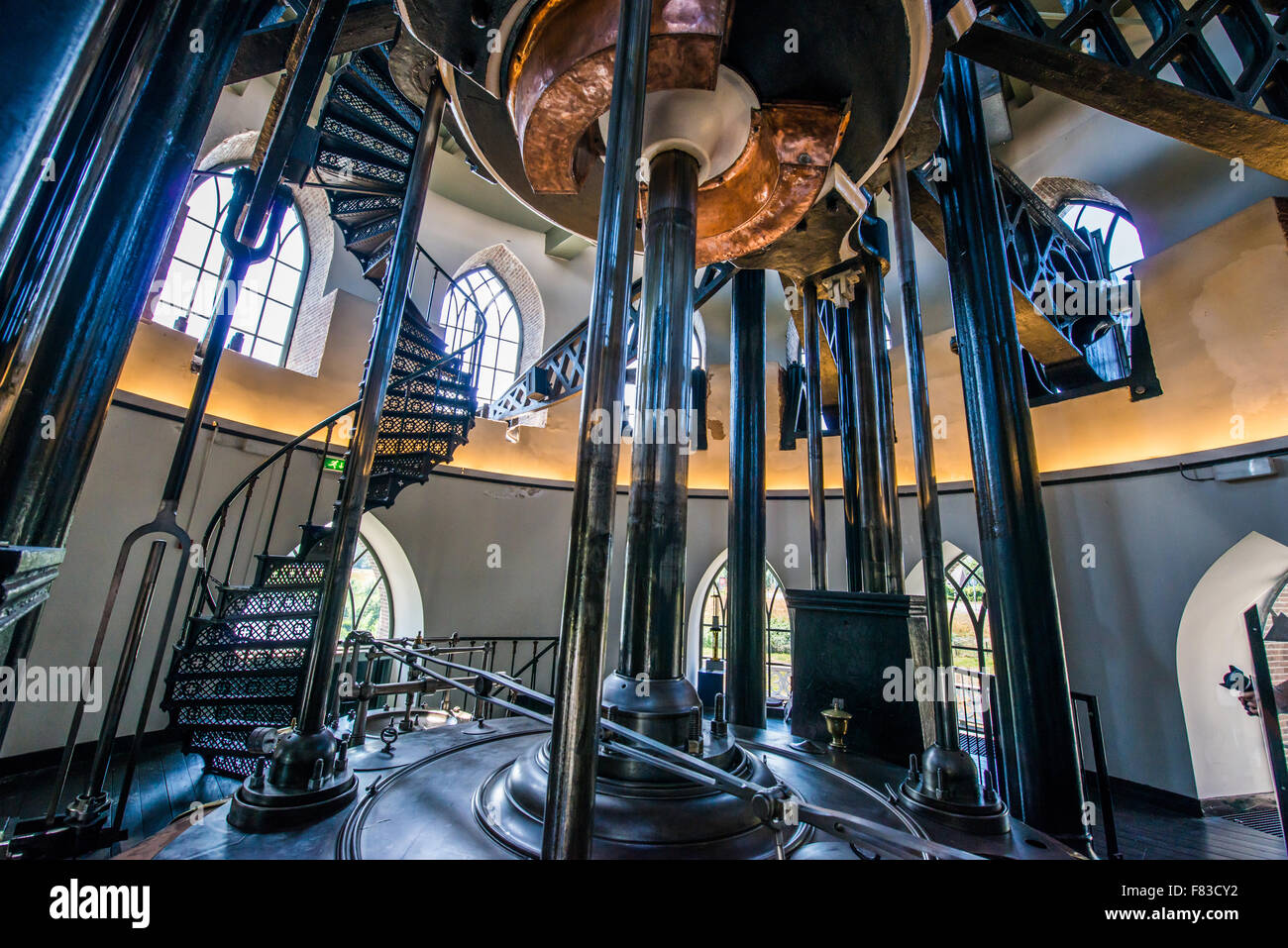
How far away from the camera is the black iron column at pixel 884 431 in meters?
3.07

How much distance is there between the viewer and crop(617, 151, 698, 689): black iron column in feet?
5.14

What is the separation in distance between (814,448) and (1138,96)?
2.51 meters

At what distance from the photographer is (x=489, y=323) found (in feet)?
28.2

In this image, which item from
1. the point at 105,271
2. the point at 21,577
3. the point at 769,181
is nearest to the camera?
the point at 21,577

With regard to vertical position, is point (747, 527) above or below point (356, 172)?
below

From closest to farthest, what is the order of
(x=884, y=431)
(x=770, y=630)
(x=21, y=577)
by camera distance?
(x=21, y=577) < (x=884, y=431) < (x=770, y=630)

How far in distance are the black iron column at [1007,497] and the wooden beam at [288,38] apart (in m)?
3.47

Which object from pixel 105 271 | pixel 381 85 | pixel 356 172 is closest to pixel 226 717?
pixel 105 271

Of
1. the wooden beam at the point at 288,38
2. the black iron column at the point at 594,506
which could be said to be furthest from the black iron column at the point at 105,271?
the wooden beam at the point at 288,38

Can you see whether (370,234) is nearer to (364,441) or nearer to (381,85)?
(381,85)

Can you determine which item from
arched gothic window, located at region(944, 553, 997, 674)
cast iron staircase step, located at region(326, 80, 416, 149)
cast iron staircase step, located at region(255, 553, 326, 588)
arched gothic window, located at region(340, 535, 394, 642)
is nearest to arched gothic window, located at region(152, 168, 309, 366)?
cast iron staircase step, located at region(326, 80, 416, 149)

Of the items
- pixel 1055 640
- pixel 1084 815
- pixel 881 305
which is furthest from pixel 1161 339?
pixel 1084 815

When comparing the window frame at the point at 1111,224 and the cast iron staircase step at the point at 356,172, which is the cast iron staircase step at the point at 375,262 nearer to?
the cast iron staircase step at the point at 356,172
